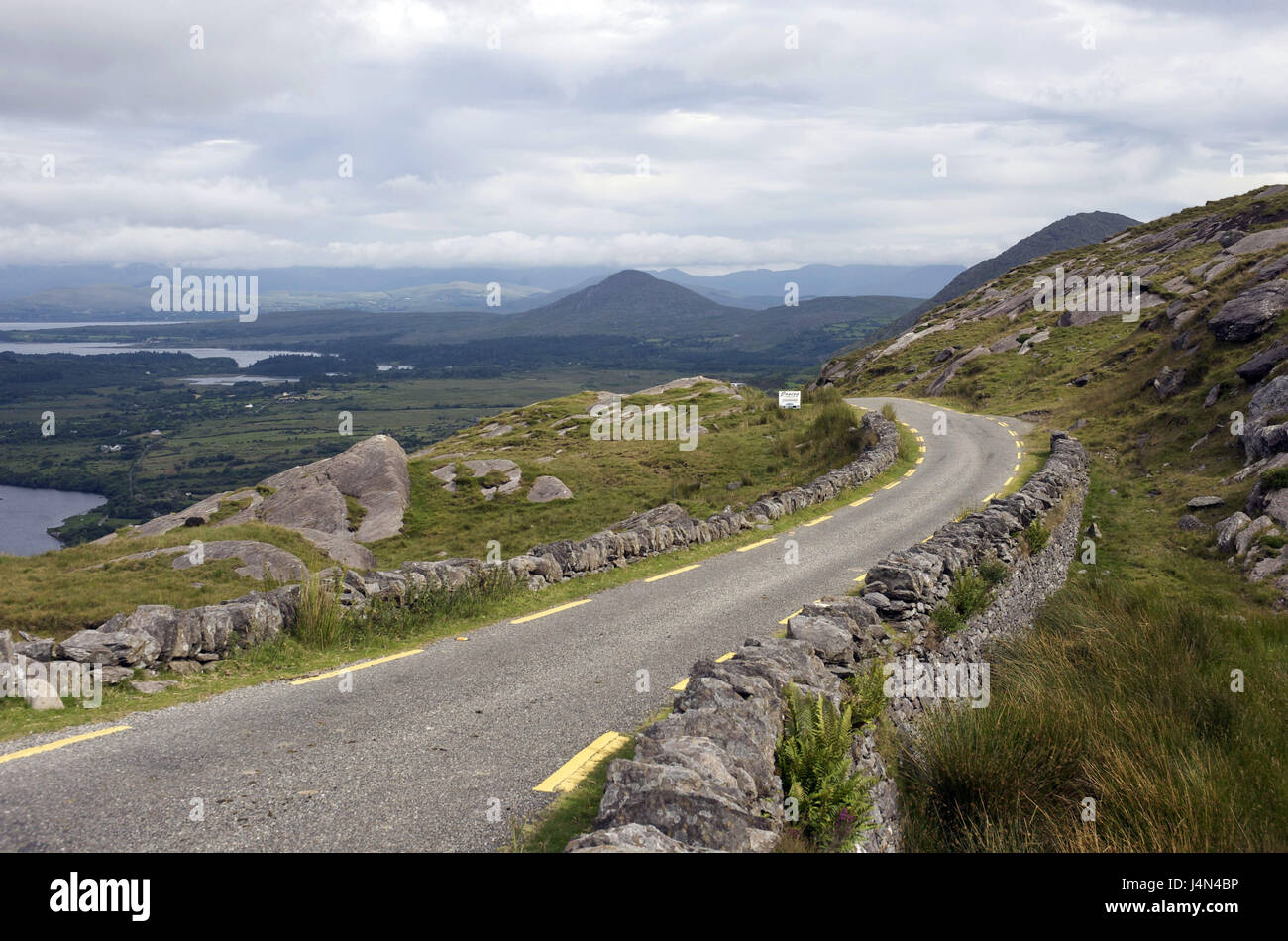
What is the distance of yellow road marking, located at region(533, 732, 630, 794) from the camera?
735 cm

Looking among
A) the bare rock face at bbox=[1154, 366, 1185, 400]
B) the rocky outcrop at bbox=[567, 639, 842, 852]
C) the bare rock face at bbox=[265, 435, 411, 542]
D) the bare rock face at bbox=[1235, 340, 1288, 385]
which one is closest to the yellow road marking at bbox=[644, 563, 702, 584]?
the rocky outcrop at bbox=[567, 639, 842, 852]

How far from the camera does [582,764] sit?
7.89m

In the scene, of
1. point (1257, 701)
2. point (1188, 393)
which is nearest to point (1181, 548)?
point (1257, 701)

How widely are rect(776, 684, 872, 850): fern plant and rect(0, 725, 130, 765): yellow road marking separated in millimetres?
7320

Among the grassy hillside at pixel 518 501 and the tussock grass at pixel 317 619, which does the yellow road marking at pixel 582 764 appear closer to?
the tussock grass at pixel 317 619

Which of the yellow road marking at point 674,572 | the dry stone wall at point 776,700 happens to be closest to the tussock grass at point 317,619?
the dry stone wall at point 776,700

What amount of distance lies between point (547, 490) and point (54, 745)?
95.1 ft

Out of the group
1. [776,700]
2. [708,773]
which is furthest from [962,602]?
[708,773]

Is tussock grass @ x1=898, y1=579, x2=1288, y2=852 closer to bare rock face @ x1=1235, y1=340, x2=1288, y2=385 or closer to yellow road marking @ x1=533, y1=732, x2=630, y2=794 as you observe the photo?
yellow road marking @ x1=533, y1=732, x2=630, y2=794

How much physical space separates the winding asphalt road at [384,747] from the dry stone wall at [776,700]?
131 centimetres

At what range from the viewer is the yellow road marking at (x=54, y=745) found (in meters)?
7.39
